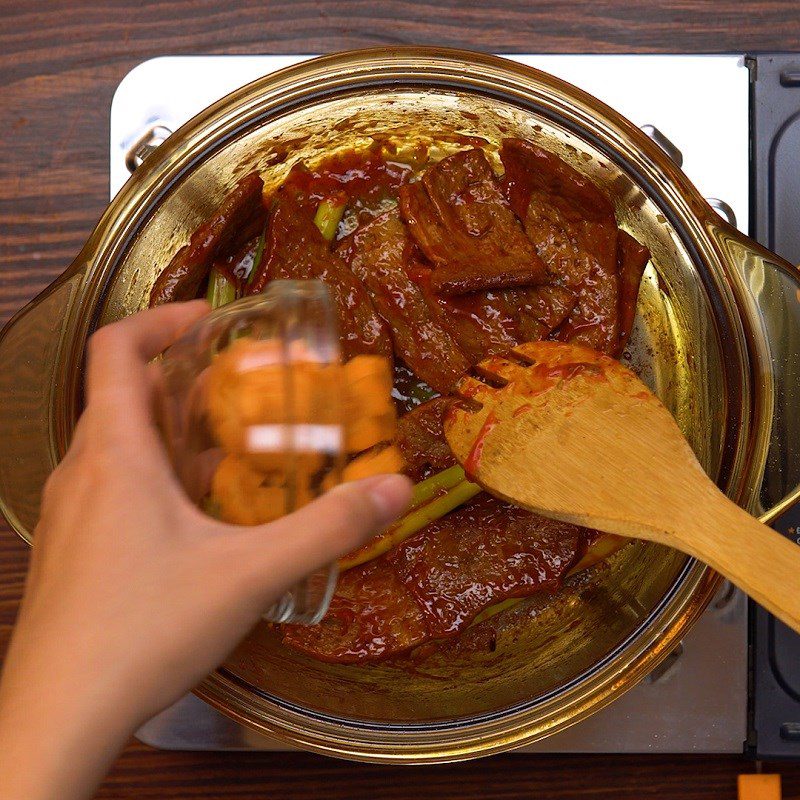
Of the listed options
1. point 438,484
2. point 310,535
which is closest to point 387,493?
point 310,535

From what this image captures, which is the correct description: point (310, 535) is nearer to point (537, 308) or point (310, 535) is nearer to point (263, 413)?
point (263, 413)

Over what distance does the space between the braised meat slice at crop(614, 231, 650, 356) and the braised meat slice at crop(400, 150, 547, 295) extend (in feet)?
0.40

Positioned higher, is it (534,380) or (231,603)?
(534,380)

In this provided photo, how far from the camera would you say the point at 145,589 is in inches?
27.7

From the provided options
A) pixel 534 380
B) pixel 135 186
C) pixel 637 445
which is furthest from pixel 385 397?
pixel 135 186

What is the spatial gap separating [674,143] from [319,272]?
598 mm

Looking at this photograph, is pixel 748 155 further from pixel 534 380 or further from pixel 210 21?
pixel 210 21

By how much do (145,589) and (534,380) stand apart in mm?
532

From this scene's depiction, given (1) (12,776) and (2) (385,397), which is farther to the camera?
(2) (385,397)

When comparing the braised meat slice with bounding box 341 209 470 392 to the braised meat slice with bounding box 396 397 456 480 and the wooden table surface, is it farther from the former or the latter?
the wooden table surface

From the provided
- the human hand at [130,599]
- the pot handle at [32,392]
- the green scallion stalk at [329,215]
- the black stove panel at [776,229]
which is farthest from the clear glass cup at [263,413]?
the black stove panel at [776,229]

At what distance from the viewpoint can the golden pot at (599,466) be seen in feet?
3.38

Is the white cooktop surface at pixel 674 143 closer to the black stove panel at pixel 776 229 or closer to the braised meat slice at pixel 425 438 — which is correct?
the black stove panel at pixel 776 229

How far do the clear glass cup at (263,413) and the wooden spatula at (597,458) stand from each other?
0.89ft
